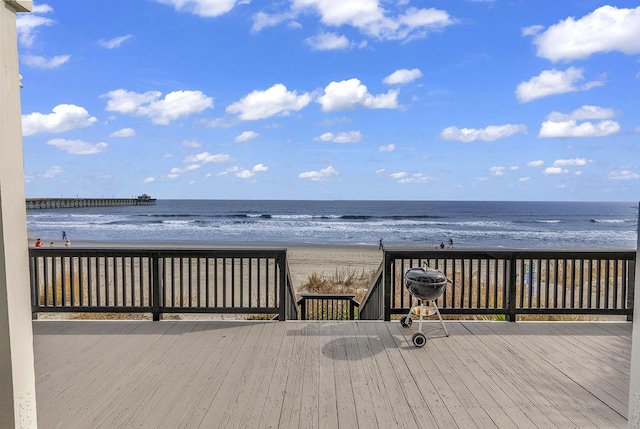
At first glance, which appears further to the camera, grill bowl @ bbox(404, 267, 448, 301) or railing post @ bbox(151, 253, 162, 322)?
railing post @ bbox(151, 253, 162, 322)

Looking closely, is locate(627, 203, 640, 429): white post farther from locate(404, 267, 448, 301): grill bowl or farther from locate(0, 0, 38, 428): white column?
locate(404, 267, 448, 301): grill bowl

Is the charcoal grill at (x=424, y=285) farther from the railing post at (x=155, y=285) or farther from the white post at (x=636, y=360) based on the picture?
the railing post at (x=155, y=285)

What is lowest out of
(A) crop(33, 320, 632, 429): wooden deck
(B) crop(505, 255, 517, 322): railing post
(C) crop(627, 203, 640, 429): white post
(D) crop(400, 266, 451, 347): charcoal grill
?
(A) crop(33, 320, 632, 429): wooden deck

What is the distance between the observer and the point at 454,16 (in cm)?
1944

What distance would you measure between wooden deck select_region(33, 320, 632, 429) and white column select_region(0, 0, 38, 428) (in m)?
1.06

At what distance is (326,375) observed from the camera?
2.93 m

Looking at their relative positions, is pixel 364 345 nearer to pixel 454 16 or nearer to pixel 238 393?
pixel 238 393

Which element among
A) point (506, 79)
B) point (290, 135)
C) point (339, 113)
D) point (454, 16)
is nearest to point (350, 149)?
point (339, 113)

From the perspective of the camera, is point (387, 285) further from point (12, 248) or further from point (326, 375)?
point (12, 248)

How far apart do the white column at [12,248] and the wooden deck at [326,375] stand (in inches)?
41.9

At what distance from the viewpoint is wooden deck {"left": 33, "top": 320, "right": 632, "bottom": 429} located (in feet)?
7.75

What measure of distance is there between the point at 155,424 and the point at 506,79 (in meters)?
33.9

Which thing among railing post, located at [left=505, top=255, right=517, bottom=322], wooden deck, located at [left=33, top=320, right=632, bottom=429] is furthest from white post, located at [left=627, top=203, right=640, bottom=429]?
railing post, located at [left=505, top=255, right=517, bottom=322]

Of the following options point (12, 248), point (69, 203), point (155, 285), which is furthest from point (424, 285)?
point (69, 203)
